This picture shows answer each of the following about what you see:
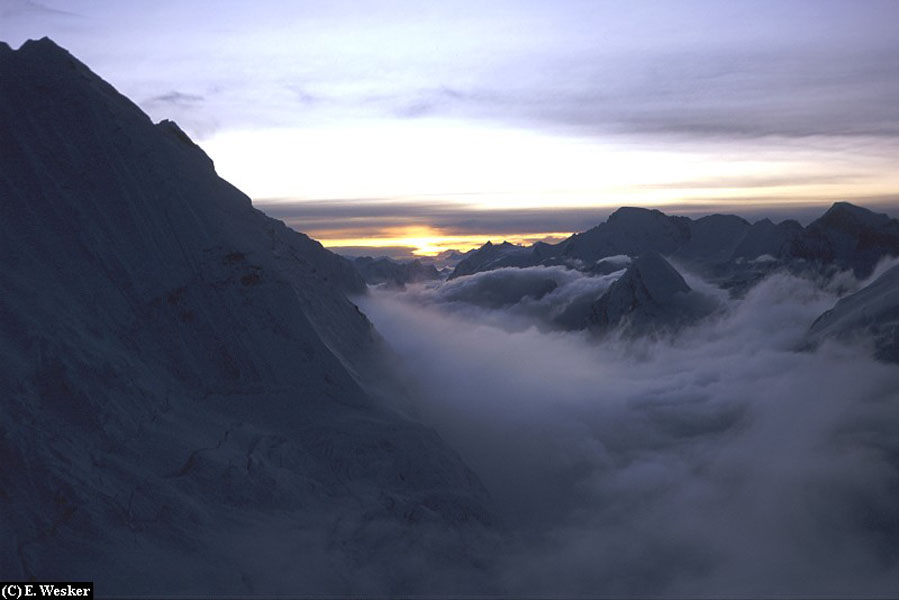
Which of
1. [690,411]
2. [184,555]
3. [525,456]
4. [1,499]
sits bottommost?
[690,411]

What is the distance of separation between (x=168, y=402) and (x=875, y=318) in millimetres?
58532

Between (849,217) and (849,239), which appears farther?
(849,217)

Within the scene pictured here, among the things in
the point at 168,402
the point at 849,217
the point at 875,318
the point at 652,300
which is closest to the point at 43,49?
the point at 168,402

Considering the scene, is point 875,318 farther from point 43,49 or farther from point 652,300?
point 652,300

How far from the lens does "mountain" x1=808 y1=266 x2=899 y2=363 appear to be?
178 ft

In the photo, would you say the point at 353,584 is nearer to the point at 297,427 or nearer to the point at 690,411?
the point at 297,427

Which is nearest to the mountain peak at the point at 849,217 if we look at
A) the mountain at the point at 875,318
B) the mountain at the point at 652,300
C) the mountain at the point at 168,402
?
the mountain at the point at 652,300

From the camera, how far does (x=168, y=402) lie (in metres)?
25.5

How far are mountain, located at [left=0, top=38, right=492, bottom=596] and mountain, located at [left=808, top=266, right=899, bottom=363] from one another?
43.1 metres

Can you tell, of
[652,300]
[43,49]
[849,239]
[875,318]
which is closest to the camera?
[43,49]

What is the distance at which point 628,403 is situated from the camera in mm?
73250

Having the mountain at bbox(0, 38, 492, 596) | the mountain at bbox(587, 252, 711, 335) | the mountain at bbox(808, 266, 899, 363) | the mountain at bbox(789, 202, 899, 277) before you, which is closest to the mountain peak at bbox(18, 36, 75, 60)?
the mountain at bbox(0, 38, 492, 596)

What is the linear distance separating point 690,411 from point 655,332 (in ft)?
200

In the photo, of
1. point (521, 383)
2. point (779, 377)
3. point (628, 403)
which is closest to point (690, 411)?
point (628, 403)
